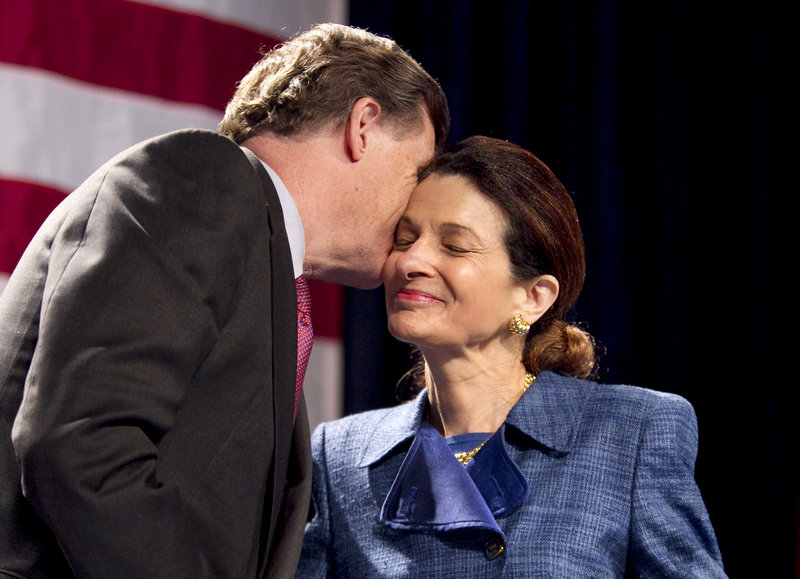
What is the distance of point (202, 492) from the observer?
3.64 feet

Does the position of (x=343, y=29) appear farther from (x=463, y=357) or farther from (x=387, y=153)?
(x=463, y=357)

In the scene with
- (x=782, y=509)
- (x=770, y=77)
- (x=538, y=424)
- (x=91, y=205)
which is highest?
(x=770, y=77)

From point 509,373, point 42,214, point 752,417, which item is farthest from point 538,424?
point 42,214

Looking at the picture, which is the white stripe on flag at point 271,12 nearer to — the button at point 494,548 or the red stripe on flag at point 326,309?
the red stripe on flag at point 326,309

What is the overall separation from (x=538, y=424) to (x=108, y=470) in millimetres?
903

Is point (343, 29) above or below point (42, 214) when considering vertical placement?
above

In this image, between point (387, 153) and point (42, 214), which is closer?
point (387, 153)

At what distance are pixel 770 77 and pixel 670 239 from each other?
0.50m

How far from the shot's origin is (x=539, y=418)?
68.1 inches

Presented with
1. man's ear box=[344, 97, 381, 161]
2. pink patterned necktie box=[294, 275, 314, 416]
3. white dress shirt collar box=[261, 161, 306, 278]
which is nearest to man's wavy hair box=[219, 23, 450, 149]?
man's ear box=[344, 97, 381, 161]

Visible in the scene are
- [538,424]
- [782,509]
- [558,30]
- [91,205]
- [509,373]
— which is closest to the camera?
[91,205]

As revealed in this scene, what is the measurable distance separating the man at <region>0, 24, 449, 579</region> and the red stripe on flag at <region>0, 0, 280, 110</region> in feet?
5.31

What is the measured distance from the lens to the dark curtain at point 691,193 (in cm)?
251

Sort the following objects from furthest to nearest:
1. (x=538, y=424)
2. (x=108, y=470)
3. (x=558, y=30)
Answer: (x=558, y=30) → (x=538, y=424) → (x=108, y=470)
